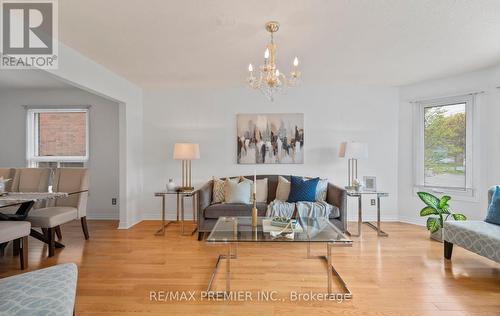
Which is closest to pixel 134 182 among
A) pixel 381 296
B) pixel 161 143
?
pixel 161 143

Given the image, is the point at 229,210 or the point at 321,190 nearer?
the point at 229,210

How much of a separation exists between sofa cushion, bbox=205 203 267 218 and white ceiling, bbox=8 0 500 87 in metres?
1.94

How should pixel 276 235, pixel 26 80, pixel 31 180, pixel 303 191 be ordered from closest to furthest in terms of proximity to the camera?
pixel 276 235 < pixel 31 180 < pixel 303 191 < pixel 26 80

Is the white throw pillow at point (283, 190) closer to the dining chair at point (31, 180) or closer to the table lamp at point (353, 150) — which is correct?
the table lamp at point (353, 150)

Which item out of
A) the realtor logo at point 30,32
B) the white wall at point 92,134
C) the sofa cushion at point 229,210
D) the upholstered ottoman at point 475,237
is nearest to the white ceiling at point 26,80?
the white wall at point 92,134

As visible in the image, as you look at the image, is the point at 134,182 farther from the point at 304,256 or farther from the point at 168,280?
the point at 304,256

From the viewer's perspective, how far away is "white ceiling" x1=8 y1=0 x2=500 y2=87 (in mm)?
2072

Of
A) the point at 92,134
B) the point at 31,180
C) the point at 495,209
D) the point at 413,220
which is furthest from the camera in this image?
the point at 92,134

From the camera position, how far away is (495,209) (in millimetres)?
2674

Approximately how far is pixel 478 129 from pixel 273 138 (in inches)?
118

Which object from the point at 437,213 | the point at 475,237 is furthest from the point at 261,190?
the point at 475,237

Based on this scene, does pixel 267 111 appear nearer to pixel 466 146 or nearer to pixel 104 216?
pixel 466 146

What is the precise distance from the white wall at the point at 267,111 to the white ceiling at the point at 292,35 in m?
0.66

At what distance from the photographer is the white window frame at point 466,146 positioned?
370cm
